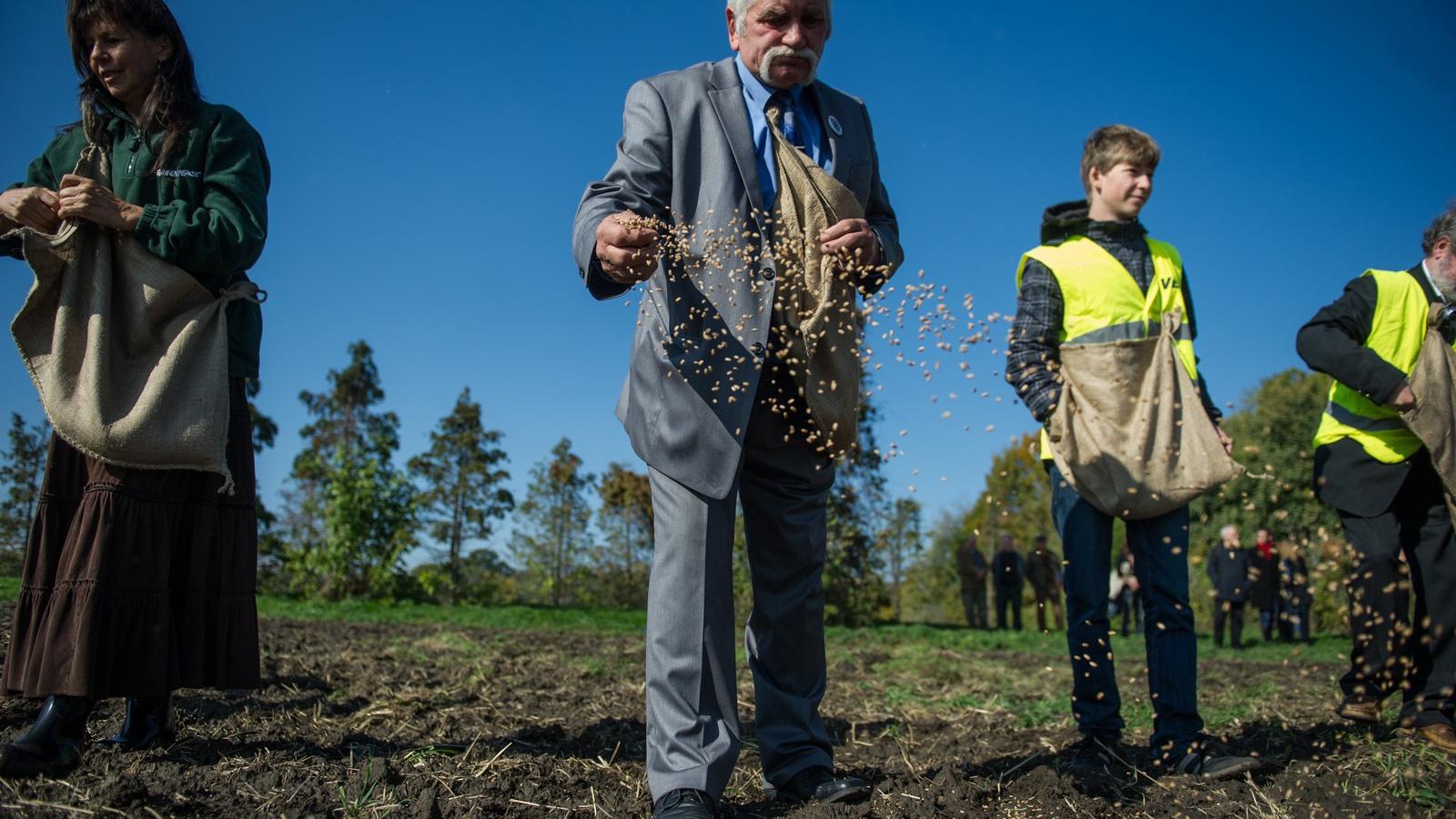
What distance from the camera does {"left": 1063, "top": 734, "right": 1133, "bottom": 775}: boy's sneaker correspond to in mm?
3438

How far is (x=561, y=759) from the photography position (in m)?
3.30

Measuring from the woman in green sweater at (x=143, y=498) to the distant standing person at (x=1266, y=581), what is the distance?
15597 mm

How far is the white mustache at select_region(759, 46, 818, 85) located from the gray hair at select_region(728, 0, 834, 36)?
0.14m

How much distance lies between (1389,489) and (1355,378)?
0.51 meters

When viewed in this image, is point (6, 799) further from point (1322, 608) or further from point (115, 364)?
point (1322, 608)

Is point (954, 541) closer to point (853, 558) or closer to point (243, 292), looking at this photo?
point (853, 558)

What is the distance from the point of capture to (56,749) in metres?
2.78

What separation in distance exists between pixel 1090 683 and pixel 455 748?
2279mm

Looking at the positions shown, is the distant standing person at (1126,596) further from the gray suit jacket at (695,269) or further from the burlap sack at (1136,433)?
the gray suit jacket at (695,269)

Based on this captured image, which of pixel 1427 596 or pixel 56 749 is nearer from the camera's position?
pixel 56 749

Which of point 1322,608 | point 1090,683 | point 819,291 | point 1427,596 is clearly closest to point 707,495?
point 819,291

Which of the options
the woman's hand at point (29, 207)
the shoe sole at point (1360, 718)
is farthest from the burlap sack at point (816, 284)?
the shoe sole at point (1360, 718)

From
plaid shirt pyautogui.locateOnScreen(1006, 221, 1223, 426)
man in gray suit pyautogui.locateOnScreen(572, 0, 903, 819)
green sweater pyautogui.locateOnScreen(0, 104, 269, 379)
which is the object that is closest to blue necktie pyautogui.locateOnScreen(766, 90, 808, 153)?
man in gray suit pyautogui.locateOnScreen(572, 0, 903, 819)

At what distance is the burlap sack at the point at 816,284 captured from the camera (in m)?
2.79
